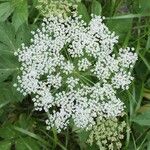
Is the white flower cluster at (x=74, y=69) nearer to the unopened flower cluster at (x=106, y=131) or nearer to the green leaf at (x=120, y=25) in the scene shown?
the unopened flower cluster at (x=106, y=131)

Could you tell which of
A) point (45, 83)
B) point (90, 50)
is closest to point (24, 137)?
point (45, 83)

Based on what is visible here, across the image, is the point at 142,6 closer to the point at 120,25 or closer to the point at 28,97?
the point at 120,25

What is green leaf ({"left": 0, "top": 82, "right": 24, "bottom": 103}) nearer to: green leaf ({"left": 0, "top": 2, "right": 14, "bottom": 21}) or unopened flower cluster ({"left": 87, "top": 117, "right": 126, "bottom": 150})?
green leaf ({"left": 0, "top": 2, "right": 14, "bottom": 21})

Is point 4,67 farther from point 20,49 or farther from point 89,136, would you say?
point 89,136

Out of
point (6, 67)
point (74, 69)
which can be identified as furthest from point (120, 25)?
point (6, 67)

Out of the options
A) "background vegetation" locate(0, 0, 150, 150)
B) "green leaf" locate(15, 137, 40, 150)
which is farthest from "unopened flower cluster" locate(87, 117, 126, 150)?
"green leaf" locate(15, 137, 40, 150)

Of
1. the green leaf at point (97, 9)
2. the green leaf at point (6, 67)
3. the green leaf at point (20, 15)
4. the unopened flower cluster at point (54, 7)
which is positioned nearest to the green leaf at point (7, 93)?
the green leaf at point (6, 67)
